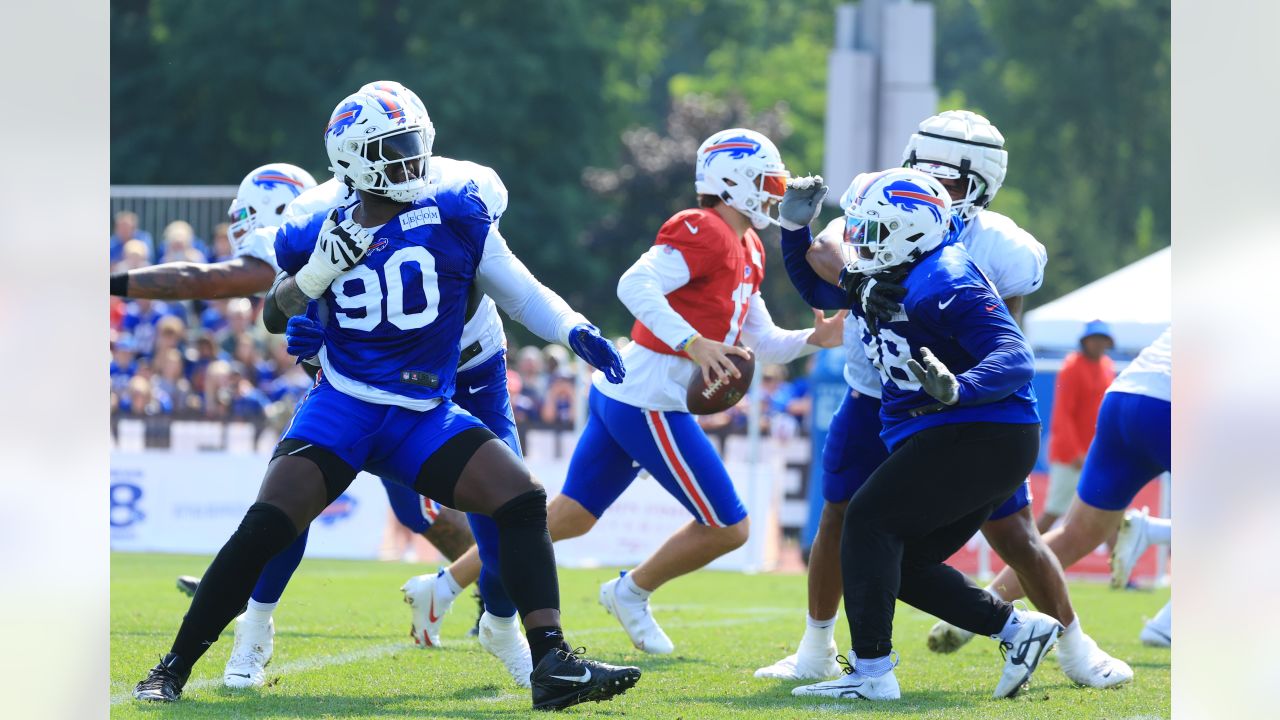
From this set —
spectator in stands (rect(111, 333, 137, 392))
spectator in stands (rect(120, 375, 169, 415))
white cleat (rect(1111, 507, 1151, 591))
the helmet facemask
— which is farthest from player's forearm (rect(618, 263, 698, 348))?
spectator in stands (rect(111, 333, 137, 392))

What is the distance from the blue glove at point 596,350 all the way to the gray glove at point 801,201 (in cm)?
117

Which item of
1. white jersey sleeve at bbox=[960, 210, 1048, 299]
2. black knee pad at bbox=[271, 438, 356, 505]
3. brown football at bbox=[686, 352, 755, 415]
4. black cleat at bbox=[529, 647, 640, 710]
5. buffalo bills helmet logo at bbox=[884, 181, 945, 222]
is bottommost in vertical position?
black cleat at bbox=[529, 647, 640, 710]

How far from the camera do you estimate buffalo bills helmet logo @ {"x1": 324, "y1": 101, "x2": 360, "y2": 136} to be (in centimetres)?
521

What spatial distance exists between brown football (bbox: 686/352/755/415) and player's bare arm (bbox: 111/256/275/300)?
6.08 feet

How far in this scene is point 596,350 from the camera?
5.25 meters

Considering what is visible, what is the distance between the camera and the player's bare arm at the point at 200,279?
22.0ft

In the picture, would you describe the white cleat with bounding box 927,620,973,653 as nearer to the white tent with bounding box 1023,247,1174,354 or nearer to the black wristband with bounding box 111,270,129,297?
the black wristband with bounding box 111,270,129,297

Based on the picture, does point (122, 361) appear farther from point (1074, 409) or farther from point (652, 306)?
point (652, 306)

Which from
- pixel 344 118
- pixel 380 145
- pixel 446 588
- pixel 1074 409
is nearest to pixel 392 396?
pixel 380 145

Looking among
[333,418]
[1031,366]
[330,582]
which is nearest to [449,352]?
[333,418]

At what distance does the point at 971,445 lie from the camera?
536 cm

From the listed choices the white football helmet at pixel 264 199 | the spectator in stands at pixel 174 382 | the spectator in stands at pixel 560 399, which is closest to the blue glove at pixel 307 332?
the white football helmet at pixel 264 199
